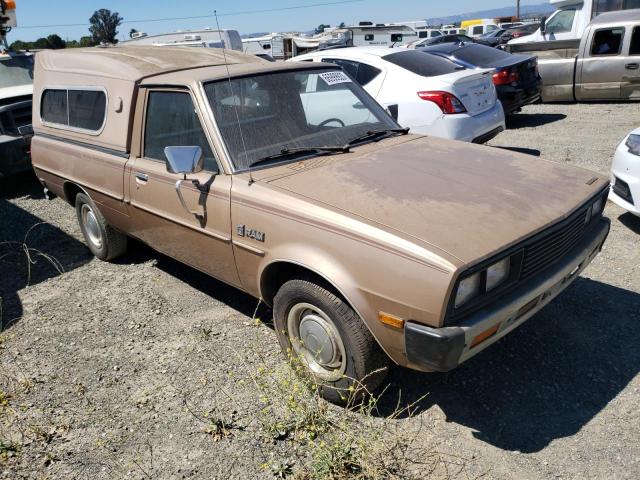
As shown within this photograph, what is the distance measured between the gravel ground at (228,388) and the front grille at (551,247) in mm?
810

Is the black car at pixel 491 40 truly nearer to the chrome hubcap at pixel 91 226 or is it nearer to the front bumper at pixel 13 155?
the front bumper at pixel 13 155

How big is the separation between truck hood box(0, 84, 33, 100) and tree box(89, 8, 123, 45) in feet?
144

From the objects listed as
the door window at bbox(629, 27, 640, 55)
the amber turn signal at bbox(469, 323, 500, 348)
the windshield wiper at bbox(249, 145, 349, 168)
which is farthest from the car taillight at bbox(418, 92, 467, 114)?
the door window at bbox(629, 27, 640, 55)

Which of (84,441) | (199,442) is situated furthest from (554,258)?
(84,441)

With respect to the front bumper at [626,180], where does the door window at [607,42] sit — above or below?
above

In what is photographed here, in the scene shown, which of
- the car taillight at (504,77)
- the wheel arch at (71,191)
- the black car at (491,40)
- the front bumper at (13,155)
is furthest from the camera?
the black car at (491,40)

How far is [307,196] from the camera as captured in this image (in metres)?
2.88

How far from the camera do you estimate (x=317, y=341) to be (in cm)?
307

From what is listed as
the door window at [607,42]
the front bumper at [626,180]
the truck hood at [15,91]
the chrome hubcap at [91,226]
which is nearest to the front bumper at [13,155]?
the truck hood at [15,91]

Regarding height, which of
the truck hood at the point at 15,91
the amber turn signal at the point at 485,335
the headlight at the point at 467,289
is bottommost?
the amber turn signal at the point at 485,335

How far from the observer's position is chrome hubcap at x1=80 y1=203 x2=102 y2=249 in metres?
5.02

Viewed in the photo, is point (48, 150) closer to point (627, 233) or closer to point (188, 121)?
point (188, 121)

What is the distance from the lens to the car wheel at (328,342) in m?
2.76

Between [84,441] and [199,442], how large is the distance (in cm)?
67
